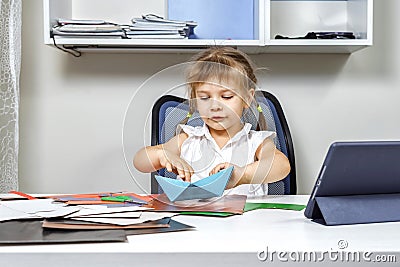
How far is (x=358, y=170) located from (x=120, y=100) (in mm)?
1590

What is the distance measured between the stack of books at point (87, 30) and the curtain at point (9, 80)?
6.2 inches

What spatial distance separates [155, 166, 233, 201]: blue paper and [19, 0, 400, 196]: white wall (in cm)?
127

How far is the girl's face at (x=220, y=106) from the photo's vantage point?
1297 millimetres

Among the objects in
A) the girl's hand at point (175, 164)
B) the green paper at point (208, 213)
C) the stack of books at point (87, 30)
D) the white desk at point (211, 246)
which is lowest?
the green paper at point (208, 213)

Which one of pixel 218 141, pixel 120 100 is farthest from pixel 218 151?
pixel 120 100

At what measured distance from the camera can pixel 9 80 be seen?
2.04m

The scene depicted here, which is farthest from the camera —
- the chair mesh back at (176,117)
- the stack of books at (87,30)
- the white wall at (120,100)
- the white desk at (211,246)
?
the white wall at (120,100)

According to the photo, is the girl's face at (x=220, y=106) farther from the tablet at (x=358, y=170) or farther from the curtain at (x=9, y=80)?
the curtain at (x=9, y=80)

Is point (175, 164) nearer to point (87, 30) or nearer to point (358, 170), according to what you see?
point (358, 170)

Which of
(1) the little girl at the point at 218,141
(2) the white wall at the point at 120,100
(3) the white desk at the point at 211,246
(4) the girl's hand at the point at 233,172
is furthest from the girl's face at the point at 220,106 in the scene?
(2) the white wall at the point at 120,100

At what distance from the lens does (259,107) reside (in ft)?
4.64

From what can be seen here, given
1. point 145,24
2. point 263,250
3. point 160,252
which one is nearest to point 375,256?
point 263,250

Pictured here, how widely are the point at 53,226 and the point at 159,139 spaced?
0.45m

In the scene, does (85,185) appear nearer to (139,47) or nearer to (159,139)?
(139,47)
